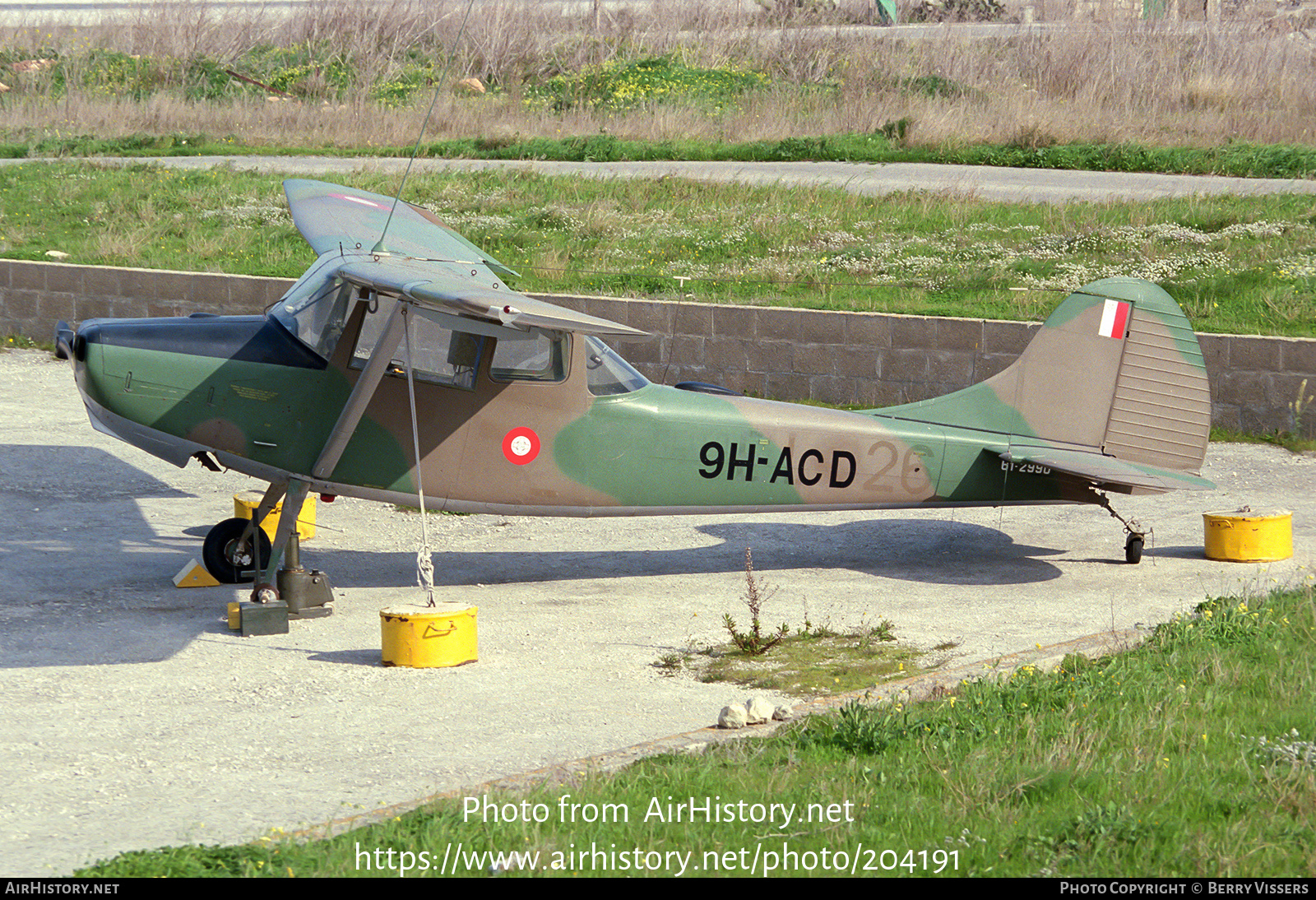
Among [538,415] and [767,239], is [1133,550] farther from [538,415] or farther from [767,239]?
[767,239]

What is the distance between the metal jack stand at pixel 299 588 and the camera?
9.64m

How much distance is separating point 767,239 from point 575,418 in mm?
10609

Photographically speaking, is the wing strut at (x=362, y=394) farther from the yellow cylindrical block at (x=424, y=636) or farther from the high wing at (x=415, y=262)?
the yellow cylindrical block at (x=424, y=636)

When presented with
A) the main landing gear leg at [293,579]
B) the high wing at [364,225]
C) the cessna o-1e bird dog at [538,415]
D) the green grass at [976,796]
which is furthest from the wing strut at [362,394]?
the green grass at [976,796]

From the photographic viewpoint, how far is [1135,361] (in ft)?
36.5

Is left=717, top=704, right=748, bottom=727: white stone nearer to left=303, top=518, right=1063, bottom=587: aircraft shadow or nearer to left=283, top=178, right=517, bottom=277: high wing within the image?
left=303, top=518, right=1063, bottom=587: aircraft shadow

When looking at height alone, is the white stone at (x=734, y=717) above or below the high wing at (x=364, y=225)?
below

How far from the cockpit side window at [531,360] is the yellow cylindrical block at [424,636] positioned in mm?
2207

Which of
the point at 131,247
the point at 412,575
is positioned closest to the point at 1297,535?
the point at 412,575

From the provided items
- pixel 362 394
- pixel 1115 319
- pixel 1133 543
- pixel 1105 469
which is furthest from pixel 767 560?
pixel 362 394

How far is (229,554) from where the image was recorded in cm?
1057

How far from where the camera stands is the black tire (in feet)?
36.0

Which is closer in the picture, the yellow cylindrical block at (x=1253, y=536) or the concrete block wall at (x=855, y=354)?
the yellow cylindrical block at (x=1253, y=536)

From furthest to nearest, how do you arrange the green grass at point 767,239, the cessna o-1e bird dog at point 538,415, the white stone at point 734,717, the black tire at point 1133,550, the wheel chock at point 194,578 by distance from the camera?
the green grass at point 767,239, the black tire at point 1133,550, the wheel chock at point 194,578, the cessna o-1e bird dog at point 538,415, the white stone at point 734,717
